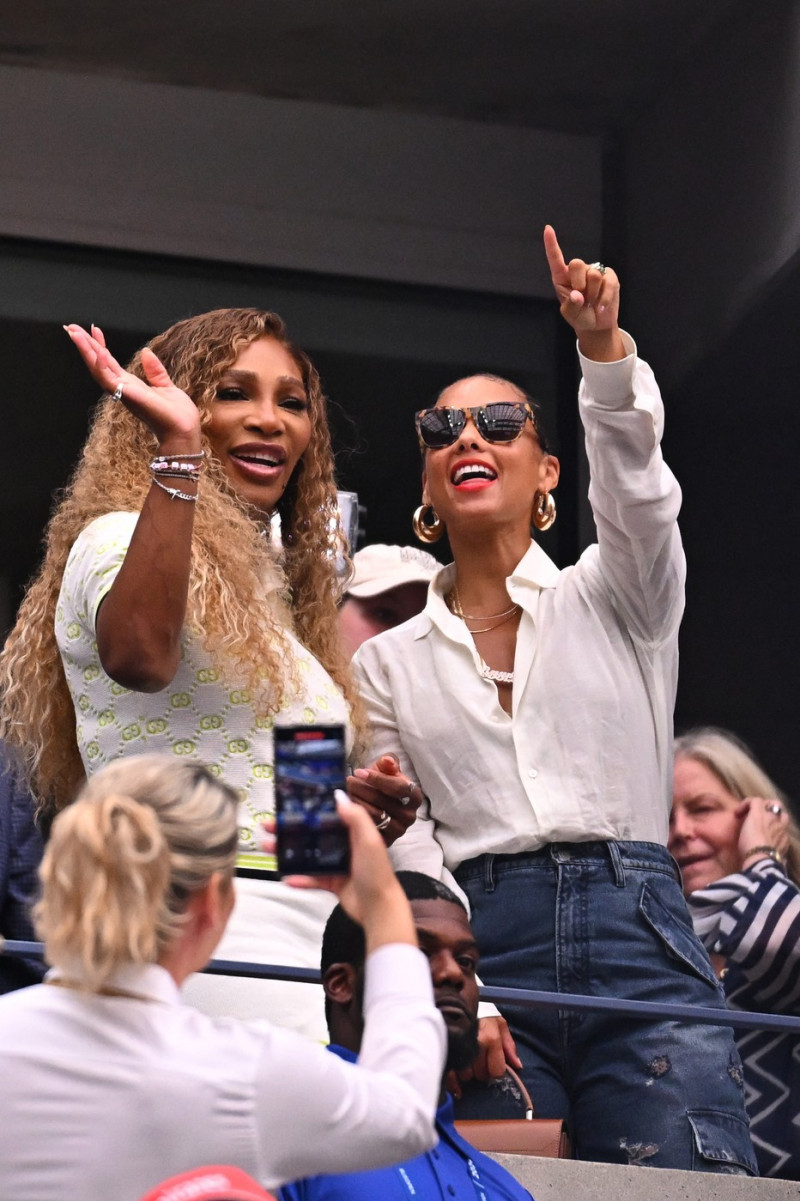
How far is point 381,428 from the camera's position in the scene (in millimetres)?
6668

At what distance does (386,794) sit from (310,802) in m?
0.56

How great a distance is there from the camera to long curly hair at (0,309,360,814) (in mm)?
2900

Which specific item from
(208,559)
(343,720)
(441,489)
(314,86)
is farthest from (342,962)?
(314,86)

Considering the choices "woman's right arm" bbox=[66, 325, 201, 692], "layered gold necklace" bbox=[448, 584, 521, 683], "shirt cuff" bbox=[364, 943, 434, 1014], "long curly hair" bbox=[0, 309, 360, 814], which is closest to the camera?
"shirt cuff" bbox=[364, 943, 434, 1014]

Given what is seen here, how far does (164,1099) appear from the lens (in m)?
1.98

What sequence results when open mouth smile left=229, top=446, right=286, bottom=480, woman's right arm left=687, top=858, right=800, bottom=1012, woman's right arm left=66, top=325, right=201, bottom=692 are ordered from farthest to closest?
woman's right arm left=687, top=858, right=800, bottom=1012 → open mouth smile left=229, top=446, right=286, bottom=480 → woman's right arm left=66, top=325, right=201, bottom=692

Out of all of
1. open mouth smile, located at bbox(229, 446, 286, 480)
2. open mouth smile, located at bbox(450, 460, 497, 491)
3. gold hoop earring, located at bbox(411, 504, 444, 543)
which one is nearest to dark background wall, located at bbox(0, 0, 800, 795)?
gold hoop earring, located at bbox(411, 504, 444, 543)

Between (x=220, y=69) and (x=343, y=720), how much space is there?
396cm

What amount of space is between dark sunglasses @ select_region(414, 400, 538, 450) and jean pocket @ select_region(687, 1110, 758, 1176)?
135 centimetres

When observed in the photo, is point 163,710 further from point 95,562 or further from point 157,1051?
point 157,1051

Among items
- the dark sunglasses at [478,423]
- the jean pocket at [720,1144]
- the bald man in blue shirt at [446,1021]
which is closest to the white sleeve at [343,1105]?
the bald man in blue shirt at [446,1021]

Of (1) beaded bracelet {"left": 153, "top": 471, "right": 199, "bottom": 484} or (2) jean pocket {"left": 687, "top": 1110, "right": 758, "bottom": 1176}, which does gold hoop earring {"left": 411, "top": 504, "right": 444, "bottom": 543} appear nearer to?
(1) beaded bracelet {"left": 153, "top": 471, "right": 199, "bottom": 484}

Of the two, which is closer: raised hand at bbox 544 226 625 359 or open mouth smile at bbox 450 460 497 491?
raised hand at bbox 544 226 625 359

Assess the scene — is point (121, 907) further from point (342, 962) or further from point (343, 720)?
point (343, 720)
